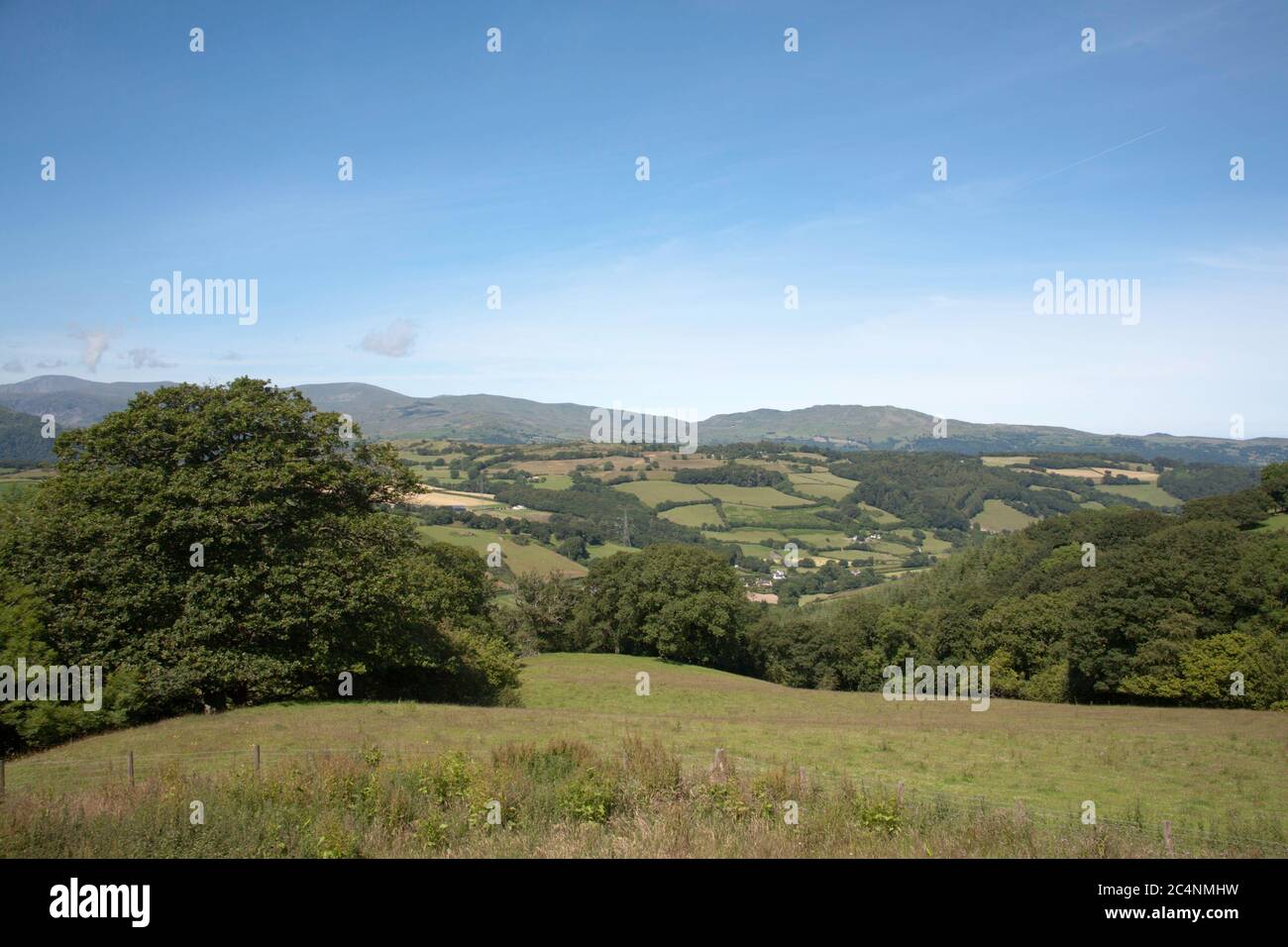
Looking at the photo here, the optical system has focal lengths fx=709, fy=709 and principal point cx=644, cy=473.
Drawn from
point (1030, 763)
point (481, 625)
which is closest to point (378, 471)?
point (481, 625)

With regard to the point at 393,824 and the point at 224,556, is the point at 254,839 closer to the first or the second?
the point at 393,824

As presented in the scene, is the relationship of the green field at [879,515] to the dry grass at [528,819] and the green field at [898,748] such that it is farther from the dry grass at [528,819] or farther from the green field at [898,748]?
the dry grass at [528,819]

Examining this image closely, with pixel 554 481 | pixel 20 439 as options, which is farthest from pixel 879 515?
pixel 20 439

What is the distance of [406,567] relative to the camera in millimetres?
28297

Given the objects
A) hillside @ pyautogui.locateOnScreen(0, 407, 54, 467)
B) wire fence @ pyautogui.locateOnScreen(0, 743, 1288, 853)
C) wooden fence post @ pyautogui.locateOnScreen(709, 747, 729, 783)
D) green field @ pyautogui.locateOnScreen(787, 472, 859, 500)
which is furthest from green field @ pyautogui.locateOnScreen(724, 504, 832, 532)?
wooden fence post @ pyautogui.locateOnScreen(709, 747, 729, 783)

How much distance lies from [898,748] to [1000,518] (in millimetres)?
148755

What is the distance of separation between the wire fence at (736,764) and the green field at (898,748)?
10 cm

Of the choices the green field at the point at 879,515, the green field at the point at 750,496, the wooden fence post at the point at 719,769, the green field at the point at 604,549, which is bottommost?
the green field at the point at 604,549

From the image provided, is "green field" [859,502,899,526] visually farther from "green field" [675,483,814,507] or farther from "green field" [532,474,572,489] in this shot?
"green field" [532,474,572,489]

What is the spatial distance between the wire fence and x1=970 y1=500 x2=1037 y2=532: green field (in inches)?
5672

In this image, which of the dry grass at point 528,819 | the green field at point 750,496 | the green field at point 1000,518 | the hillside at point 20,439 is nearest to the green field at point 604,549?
the green field at point 750,496

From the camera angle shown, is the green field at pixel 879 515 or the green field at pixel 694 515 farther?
the green field at pixel 879 515

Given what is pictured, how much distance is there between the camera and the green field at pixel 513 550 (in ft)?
268

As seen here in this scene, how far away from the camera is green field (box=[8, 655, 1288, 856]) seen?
47.2 ft
